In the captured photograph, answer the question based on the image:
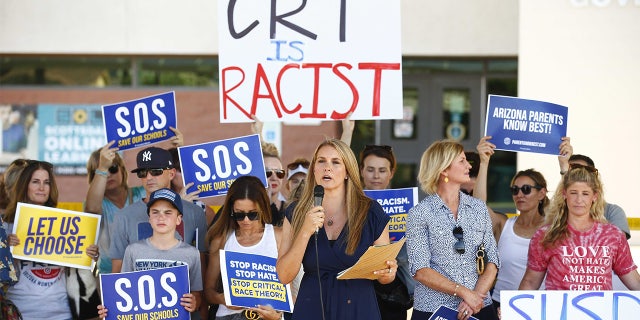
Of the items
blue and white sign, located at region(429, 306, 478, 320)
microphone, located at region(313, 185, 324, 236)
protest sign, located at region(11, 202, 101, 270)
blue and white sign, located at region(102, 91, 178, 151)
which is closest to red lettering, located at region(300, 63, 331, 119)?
blue and white sign, located at region(102, 91, 178, 151)

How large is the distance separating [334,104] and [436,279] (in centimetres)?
215

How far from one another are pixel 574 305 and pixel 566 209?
662 millimetres

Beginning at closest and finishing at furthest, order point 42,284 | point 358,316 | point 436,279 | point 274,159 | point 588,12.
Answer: point 358,316, point 436,279, point 42,284, point 274,159, point 588,12

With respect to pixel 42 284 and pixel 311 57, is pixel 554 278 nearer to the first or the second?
pixel 311 57

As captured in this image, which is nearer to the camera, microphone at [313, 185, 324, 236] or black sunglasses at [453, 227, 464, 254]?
microphone at [313, 185, 324, 236]

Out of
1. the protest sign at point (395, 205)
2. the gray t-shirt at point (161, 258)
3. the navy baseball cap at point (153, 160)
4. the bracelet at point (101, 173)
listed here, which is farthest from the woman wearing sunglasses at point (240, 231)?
the bracelet at point (101, 173)

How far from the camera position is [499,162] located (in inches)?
628

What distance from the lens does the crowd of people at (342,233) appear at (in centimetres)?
583

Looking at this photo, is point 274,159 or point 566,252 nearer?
point 566,252

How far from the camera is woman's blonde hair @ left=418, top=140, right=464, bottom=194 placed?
6.53 metres

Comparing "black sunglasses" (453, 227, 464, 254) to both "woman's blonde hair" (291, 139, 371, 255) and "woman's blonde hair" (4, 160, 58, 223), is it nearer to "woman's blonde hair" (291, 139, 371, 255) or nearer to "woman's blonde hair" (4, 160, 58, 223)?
"woman's blonde hair" (291, 139, 371, 255)

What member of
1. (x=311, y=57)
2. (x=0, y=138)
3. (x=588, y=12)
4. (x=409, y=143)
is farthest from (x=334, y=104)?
(x=0, y=138)

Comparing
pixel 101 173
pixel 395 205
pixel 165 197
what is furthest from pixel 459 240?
pixel 101 173

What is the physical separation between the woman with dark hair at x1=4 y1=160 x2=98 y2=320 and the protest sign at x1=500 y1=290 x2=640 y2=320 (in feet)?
10.5
